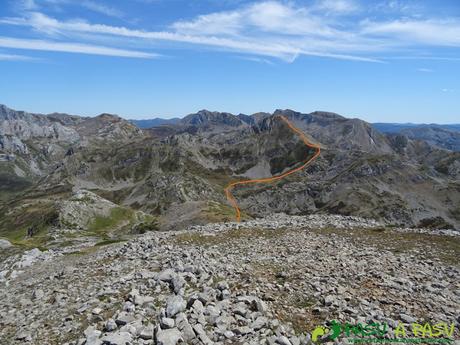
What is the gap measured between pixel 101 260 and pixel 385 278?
21.1 metres

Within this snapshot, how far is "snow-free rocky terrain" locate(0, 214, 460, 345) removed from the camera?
16.0 m

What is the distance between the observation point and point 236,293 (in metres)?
18.8

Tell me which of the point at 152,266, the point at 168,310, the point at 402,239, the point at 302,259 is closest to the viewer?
the point at 168,310

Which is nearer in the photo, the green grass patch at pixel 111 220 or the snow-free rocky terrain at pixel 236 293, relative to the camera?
the snow-free rocky terrain at pixel 236 293

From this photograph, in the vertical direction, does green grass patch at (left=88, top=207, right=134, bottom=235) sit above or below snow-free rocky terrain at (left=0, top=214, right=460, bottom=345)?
below

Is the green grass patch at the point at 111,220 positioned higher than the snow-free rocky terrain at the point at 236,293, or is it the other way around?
the snow-free rocky terrain at the point at 236,293

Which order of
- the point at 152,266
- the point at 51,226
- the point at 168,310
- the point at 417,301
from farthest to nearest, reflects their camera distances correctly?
the point at 51,226 → the point at 152,266 → the point at 417,301 → the point at 168,310

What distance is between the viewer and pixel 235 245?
31.8 meters

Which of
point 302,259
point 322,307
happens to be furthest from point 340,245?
point 322,307

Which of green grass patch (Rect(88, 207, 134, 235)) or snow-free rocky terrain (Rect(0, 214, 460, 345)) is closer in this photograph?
snow-free rocky terrain (Rect(0, 214, 460, 345))

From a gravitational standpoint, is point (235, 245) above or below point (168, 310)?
below

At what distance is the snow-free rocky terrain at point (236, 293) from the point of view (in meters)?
16.0

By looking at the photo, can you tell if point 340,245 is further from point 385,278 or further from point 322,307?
point 322,307

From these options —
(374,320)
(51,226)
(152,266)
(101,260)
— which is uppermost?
(374,320)
